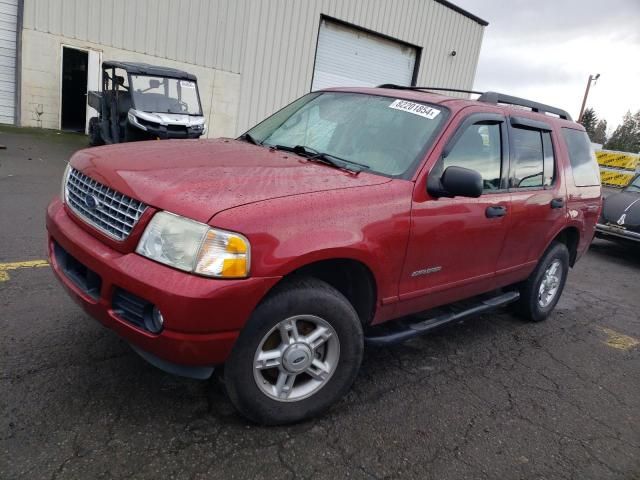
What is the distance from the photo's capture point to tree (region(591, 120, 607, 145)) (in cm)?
7454

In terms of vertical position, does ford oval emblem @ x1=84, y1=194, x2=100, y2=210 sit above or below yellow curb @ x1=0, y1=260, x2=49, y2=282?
above

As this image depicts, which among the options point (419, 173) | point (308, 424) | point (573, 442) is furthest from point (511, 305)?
point (308, 424)

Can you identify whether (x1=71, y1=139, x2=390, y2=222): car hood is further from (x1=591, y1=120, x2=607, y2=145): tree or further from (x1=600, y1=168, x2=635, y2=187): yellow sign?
(x1=591, y1=120, x2=607, y2=145): tree

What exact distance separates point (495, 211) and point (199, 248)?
217 centimetres

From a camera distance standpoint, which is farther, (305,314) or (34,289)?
(34,289)

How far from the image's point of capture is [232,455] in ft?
7.54

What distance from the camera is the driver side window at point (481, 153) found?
3.16 meters

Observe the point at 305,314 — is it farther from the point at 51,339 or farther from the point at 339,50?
the point at 339,50

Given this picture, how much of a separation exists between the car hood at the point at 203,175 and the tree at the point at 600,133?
80580 millimetres

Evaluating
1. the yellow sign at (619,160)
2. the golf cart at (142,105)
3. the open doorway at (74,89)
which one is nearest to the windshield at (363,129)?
the golf cart at (142,105)

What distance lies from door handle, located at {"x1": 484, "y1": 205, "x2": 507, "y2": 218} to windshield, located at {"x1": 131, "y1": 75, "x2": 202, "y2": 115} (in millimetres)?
9987

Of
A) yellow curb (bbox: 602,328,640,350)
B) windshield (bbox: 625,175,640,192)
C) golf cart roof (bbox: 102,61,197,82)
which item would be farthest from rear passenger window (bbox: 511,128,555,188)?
golf cart roof (bbox: 102,61,197,82)

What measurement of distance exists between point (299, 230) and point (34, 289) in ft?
8.60

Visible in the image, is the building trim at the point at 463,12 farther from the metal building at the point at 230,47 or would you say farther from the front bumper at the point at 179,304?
the front bumper at the point at 179,304
